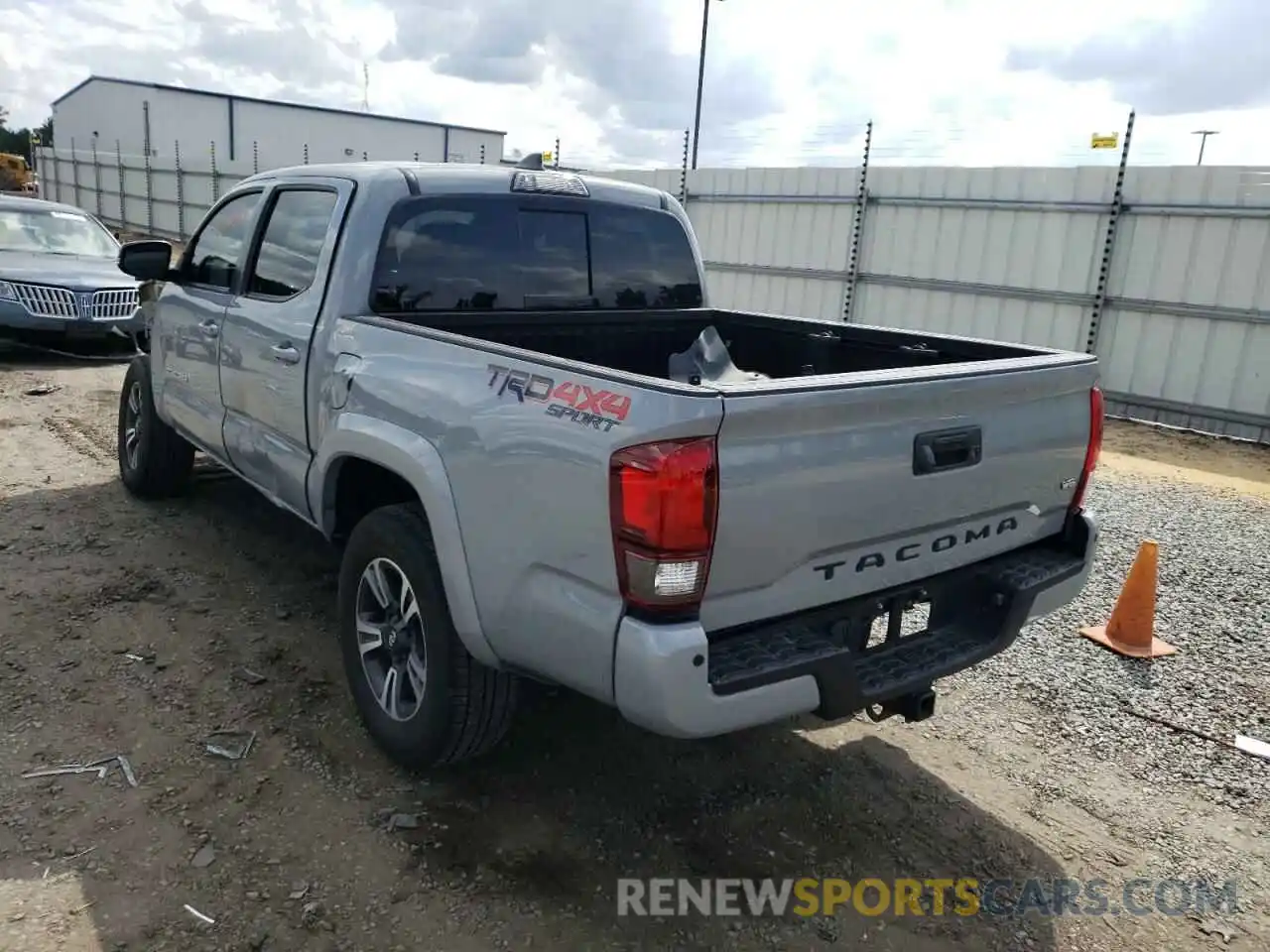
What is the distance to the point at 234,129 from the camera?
43.3 m

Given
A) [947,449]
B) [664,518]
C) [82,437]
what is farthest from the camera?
[82,437]

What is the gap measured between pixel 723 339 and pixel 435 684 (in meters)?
2.25

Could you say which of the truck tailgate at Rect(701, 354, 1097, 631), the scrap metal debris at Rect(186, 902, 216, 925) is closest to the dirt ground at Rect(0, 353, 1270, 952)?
the scrap metal debris at Rect(186, 902, 216, 925)

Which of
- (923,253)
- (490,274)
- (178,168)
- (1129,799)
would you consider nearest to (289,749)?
(490,274)

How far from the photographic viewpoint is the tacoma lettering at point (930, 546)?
8.54 feet

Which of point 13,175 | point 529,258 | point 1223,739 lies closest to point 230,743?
point 529,258

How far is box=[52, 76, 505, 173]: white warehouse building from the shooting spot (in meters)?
42.1

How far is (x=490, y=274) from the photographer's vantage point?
12.8ft

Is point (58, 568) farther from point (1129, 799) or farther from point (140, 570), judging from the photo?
point (1129, 799)

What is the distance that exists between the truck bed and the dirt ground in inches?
56.6

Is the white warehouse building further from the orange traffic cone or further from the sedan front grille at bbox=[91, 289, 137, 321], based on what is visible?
the orange traffic cone

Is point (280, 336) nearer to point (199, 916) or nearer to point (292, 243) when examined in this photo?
point (292, 243)

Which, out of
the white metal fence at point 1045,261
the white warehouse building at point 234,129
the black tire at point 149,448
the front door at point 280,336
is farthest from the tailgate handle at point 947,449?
the white warehouse building at point 234,129

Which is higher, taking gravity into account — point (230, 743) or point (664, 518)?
point (664, 518)
